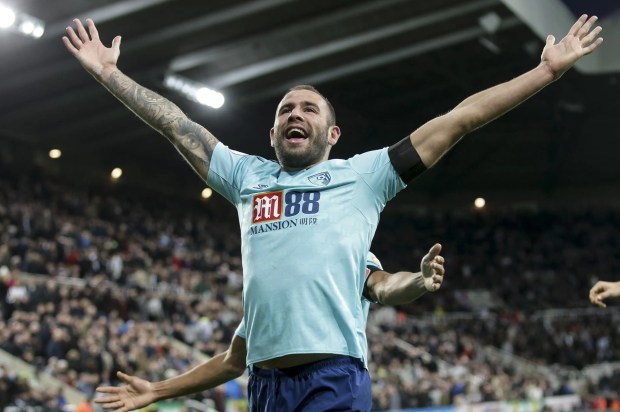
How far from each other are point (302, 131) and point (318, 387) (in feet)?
3.49

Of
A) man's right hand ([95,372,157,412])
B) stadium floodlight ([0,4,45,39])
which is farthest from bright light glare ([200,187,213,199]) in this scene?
man's right hand ([95,372,157,412])

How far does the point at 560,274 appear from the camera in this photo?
39250 mm

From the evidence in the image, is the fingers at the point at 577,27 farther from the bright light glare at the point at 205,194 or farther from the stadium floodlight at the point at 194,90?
the bright light glare at the point at 205,194

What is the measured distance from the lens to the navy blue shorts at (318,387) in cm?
380

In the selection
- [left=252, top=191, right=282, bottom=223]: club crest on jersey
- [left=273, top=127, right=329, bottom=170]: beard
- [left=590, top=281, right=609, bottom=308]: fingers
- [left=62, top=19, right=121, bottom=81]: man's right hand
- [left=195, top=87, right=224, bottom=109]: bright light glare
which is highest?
[left=195, top=87, right=224, bottom=109]: bright light glare

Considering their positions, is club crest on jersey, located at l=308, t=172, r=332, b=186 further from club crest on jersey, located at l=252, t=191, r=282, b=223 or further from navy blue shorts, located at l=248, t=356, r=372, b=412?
navy blue shorts, located at l=248, t=356, r=372, b=412

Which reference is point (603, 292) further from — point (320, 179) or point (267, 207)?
point (267, 207)

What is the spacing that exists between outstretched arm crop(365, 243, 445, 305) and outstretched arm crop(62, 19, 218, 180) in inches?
35.6

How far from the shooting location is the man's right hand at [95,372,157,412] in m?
4.43

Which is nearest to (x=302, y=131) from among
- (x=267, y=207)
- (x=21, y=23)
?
(x=267, y=207)

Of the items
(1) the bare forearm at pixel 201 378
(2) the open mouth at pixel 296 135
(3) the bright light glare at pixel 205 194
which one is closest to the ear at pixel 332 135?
(2) the open mouth at pixel 296 135

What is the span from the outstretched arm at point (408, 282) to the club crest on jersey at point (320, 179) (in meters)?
0.49

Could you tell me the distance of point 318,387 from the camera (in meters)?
3.80

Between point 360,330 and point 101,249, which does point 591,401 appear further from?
point 360,330
